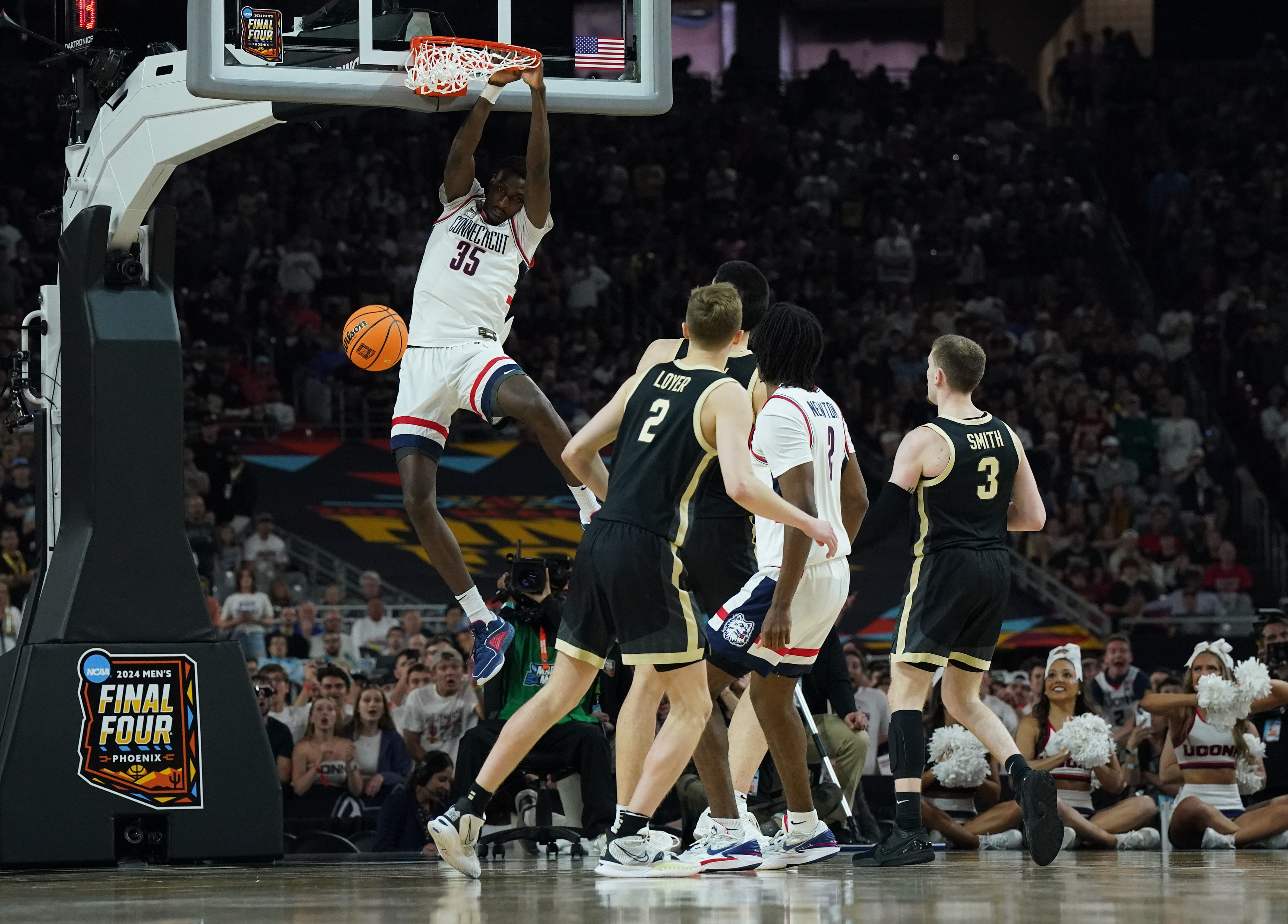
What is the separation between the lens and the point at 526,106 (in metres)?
8.25

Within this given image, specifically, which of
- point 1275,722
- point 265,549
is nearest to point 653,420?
point 1275,722

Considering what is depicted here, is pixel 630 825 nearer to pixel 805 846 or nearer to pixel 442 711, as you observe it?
pixel 805 846

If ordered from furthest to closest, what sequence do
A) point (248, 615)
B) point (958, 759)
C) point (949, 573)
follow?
point (248, 615) → point (958, 759) → point (949, 573)

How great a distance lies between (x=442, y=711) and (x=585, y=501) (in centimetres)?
420

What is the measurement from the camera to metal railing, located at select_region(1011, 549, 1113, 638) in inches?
722

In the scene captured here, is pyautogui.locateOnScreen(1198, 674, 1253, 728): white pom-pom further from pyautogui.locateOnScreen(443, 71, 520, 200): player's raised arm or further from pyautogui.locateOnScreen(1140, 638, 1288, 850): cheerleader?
pyautogui.locateOnScreen(443, 71, 520, 200): player's raised arm

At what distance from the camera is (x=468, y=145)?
27.2 feet

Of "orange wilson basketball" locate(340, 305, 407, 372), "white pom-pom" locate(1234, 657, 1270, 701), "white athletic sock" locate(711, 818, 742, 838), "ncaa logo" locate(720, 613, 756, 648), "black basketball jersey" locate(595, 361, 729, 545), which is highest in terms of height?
"orange wilson basketball" locate(340, 305, 407, 372)


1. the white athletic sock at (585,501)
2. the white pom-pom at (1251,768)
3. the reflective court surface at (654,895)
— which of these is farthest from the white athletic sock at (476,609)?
the white pom-pom at (1251,768)

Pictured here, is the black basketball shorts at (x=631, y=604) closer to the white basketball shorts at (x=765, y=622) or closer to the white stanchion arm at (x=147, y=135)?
the white basketball shorts at (x=765, y=622)

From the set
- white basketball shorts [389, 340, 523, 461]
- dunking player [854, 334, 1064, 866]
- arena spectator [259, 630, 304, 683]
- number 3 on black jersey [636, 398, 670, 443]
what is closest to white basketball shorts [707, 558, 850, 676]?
dunking player [854, 334, 1064, 866]

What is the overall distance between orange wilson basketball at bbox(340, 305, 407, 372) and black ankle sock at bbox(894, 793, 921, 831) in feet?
10.8

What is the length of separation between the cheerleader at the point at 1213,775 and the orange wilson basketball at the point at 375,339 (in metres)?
5.29

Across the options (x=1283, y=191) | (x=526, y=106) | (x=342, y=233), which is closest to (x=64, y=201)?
(x=526, y=106)
